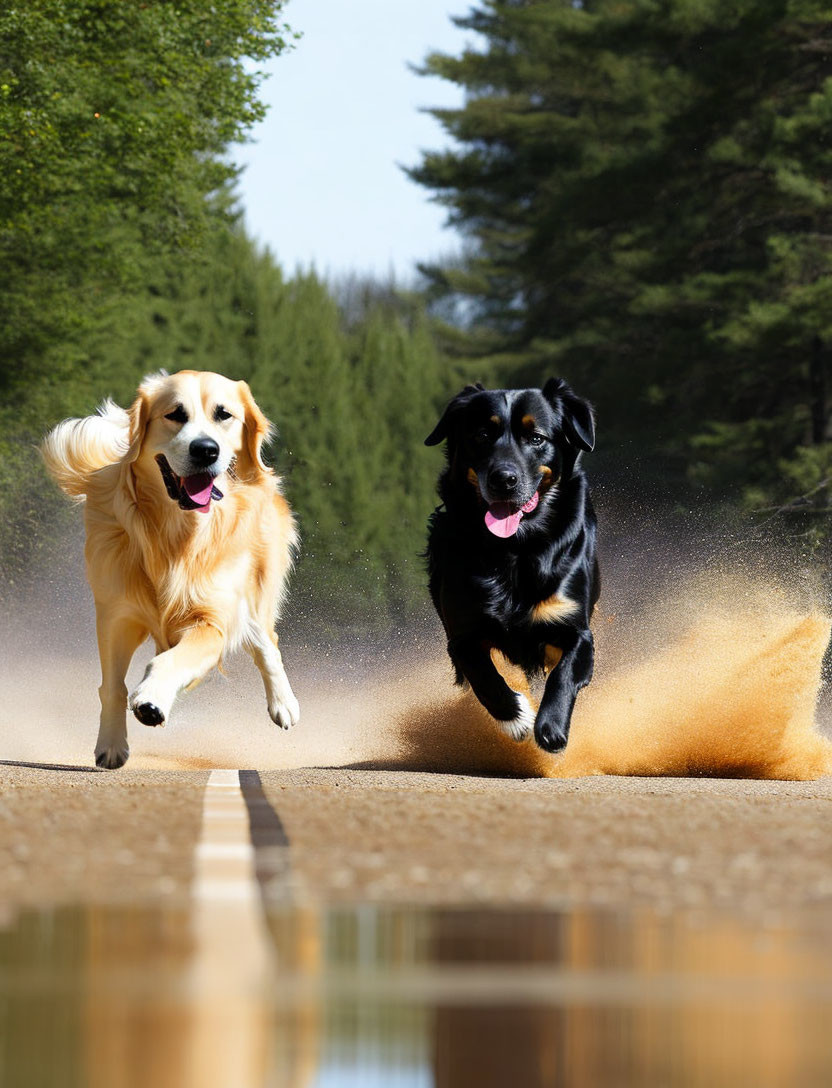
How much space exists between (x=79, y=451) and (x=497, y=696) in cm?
300

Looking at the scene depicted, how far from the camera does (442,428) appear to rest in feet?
36.8

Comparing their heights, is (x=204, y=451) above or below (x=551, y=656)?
above

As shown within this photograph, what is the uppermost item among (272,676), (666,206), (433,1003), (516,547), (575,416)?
(666,206)

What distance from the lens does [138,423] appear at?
1084cm

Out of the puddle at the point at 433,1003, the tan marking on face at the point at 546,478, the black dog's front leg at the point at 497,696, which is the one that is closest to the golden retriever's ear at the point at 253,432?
the tan marking on face at the point at 546,478

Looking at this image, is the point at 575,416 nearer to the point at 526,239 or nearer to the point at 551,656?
the point at 551,656

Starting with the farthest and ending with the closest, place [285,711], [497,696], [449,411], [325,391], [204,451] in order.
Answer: [325,391]
[285,711]
[449,411]
[204,451]
[497,696]

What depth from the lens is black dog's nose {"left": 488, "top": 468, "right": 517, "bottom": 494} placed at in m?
10.6

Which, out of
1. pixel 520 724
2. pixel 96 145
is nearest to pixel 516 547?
pixel 520 724

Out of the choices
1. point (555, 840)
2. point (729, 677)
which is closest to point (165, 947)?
point (555, 840)

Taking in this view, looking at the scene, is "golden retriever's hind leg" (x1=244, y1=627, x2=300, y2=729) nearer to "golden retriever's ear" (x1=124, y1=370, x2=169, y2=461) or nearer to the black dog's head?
"golden retriever's ear" (x1=124, y1=370, x2=169, y2=461)

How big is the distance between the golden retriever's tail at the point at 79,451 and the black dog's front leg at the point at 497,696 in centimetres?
246

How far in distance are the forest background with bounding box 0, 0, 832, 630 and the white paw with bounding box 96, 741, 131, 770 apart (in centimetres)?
1940

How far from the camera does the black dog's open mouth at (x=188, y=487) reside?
10.8m
